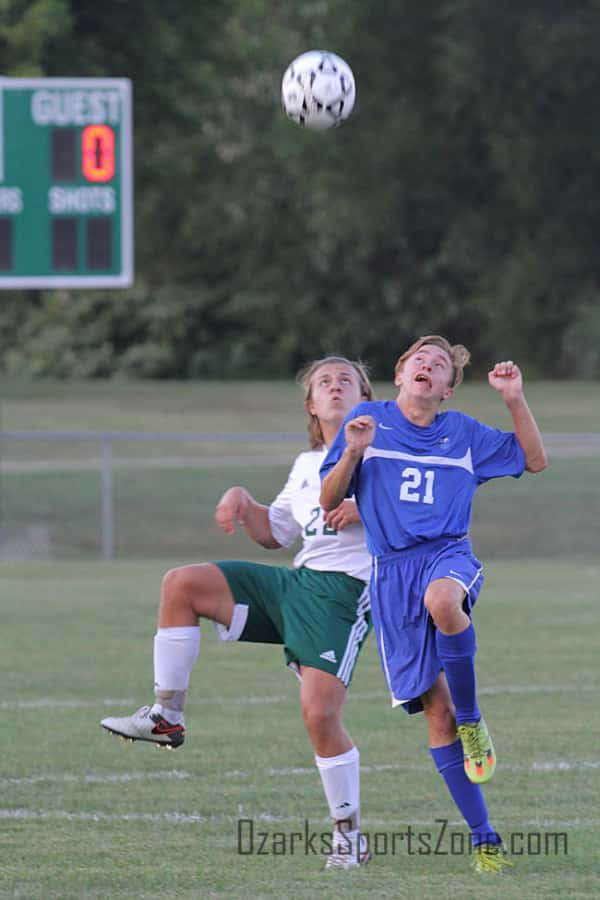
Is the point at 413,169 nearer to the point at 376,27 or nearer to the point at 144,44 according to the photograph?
the point at 376,27

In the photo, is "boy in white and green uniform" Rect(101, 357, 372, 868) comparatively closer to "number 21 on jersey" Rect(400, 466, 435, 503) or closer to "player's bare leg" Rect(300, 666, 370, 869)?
"player's bare leg" Rect(300, 666, 370, 869)

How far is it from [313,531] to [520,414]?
2.73 feet

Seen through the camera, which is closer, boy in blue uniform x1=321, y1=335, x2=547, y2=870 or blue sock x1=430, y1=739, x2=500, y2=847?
boy in blue uniform x1=321, y1=335, x2=547, y2=870

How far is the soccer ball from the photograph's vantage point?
27.8 ft

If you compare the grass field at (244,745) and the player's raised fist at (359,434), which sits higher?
the player's raised fist at (359,434)

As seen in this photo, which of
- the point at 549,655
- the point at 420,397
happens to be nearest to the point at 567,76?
the point at 549,655

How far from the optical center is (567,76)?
37.5 meters

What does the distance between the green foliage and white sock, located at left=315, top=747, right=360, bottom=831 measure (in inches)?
1102

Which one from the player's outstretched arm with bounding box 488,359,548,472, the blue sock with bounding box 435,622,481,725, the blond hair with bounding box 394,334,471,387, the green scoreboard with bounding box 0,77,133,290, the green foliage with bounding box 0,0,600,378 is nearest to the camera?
the blue sock with bounding box 435,622,481,725

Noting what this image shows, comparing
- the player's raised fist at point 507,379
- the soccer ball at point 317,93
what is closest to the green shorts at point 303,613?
the player's raised fist at point 507,379

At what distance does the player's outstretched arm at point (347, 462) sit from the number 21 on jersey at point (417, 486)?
17cm

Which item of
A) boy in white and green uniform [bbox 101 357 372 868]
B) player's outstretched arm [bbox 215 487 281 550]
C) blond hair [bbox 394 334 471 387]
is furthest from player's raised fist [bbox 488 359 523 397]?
player's outstretched arm [bbox 215 487 281 550]

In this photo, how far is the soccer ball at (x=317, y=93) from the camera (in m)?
8.46

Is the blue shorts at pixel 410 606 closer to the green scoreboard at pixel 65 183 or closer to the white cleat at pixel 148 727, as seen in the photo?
Result: the white cleat at pixel 148 727
